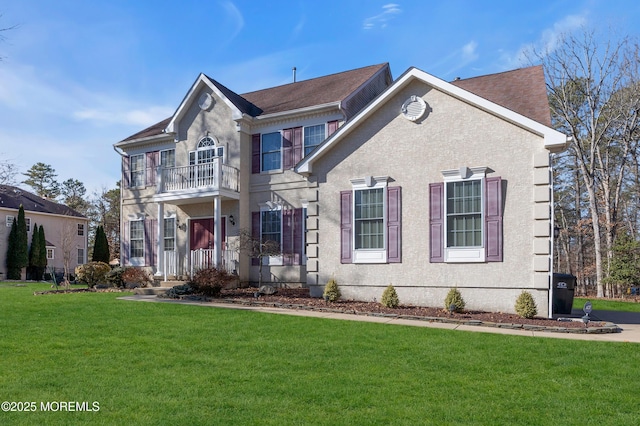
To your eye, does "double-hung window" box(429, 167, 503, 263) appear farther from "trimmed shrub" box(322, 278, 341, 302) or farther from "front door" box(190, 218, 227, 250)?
"front door" box(190, 218, 227, 250)

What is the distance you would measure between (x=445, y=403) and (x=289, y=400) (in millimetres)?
1608

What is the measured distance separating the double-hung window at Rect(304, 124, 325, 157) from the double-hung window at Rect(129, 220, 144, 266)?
870cm

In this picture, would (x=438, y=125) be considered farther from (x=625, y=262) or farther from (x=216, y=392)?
(x=625, y=262)

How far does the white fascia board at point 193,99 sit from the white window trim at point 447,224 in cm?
906

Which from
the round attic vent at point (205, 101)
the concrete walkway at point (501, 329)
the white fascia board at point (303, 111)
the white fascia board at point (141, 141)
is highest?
the round attic vent at point (205, 101)

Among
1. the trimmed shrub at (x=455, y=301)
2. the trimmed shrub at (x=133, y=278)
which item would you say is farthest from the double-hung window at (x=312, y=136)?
the trimmed shrub at (x=455, y=301)

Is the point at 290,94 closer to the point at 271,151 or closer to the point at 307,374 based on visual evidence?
the point at 271,151

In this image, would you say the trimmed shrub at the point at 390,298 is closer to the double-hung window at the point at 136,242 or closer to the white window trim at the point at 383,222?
the white window trim at the point at 383,222

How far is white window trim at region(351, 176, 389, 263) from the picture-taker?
1311cm

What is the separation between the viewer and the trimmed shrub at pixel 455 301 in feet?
37.9

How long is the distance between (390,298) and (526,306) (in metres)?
3.09

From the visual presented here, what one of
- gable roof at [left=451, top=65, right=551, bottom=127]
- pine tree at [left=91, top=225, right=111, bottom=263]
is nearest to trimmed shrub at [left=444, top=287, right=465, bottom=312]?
gable roof at [left=451, top=65, right=551, bottom=127]

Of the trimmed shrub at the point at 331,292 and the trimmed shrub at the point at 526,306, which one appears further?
the trimmed shrub at the point at 331,292

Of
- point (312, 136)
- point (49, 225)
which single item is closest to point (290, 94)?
point (312, 136)
